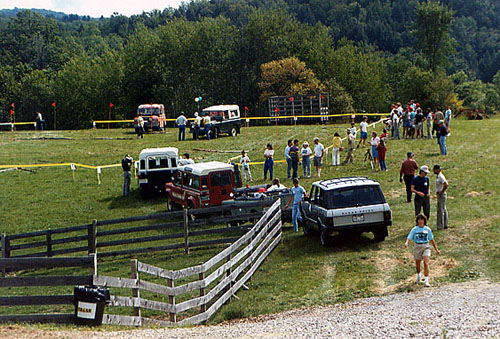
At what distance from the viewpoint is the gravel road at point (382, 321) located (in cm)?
940

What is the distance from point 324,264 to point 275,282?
167cm

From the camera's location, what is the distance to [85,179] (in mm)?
30781

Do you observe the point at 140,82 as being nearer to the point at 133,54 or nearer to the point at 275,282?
the point at 133,54

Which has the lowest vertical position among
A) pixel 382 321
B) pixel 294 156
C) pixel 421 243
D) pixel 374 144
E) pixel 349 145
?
pixel 382 321

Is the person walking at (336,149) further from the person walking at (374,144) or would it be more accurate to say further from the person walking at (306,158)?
the person walking at (306,158)

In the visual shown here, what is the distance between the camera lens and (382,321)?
10.1 meters

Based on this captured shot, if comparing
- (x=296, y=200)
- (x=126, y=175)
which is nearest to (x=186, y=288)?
(x=296, y=200)

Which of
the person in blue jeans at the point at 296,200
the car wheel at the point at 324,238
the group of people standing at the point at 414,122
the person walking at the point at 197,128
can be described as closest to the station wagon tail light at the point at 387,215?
the car wheel at the point at 324,238

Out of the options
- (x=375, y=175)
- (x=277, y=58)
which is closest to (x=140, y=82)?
(x=277, y=58)

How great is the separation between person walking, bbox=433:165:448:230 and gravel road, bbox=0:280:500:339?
5.15 meters

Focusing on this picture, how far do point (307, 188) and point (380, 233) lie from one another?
913 centimetres

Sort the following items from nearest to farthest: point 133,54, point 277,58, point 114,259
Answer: point 114,259
point 277,58
point 133,54

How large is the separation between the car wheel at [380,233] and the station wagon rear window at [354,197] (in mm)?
733

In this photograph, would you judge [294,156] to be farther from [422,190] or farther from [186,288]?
[186,288]
